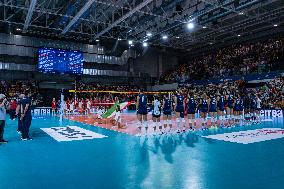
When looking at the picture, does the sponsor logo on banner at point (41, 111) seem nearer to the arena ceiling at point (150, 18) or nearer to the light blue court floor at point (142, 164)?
the arena ceiling at point (150, 18)

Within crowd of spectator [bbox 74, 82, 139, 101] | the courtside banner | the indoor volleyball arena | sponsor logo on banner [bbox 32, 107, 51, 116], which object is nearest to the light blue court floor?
the indoor volleyball arena

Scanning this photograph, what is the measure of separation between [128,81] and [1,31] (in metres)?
14.7

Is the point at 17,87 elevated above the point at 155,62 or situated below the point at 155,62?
below

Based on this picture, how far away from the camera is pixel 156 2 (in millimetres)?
19875

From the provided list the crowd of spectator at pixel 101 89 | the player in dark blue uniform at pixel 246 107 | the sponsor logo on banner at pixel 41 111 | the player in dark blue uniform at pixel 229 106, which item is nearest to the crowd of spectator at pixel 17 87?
the sponsor logo on banner at pixel 41 111

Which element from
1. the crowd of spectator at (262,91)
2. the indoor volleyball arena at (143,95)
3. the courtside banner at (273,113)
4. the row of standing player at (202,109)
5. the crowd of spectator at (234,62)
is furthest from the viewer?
the crowd of spectator at (234,62)

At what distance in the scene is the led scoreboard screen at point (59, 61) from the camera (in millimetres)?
25688

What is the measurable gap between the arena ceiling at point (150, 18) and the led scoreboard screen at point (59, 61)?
216cm

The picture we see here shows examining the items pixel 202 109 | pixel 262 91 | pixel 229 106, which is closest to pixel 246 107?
pixel 229 106

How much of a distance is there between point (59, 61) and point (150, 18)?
10.1 metres

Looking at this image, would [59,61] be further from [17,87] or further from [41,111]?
[41,111]

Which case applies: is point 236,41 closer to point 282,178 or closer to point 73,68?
point 73,68

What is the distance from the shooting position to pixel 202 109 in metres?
12.8

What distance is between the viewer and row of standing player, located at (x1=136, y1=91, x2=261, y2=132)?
1091cm
